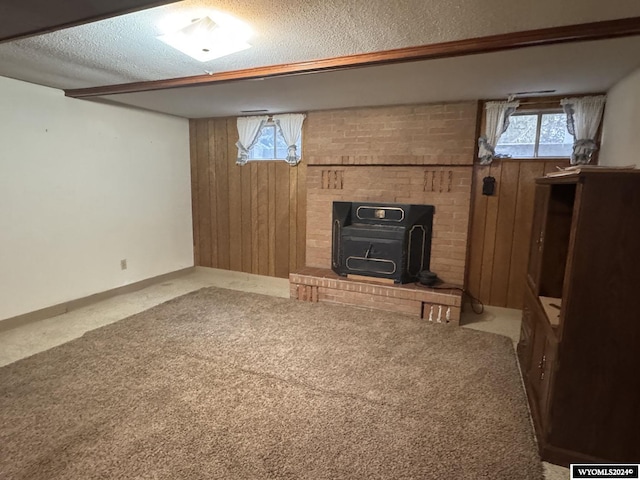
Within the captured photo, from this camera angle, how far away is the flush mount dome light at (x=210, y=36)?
184 centimetres

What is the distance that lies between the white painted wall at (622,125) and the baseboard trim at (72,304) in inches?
194

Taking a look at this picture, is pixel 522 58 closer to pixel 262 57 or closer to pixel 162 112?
pixel 262 57

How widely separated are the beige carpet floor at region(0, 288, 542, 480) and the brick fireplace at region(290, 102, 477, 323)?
760mm

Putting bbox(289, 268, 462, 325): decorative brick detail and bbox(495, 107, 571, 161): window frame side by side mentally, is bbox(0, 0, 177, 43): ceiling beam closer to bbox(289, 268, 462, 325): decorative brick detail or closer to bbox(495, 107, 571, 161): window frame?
bbox(289, 268, 462, 325): decorative brick detail

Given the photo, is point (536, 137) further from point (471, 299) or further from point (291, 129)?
point (291, 129)

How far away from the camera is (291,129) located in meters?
4.29

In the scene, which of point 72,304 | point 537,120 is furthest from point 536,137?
point 72,304

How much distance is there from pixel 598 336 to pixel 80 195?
14.4ft

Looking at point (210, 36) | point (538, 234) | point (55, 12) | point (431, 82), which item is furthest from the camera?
point (431, 82)

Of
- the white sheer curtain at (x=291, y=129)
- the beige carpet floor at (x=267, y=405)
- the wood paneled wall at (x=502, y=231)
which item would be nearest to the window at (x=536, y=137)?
the wood paneled wall at (x=502, y=231)

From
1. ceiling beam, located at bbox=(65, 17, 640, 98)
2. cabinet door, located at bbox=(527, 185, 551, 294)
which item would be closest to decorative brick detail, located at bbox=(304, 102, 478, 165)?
cabinet door, located at bbox=(527, 185, 551, 294)

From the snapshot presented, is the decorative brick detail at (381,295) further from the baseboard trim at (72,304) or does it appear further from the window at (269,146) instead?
the baseboard trim at (72,304)

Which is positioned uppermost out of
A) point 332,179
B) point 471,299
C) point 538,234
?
point 332,179

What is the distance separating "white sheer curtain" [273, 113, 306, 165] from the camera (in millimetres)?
4246
